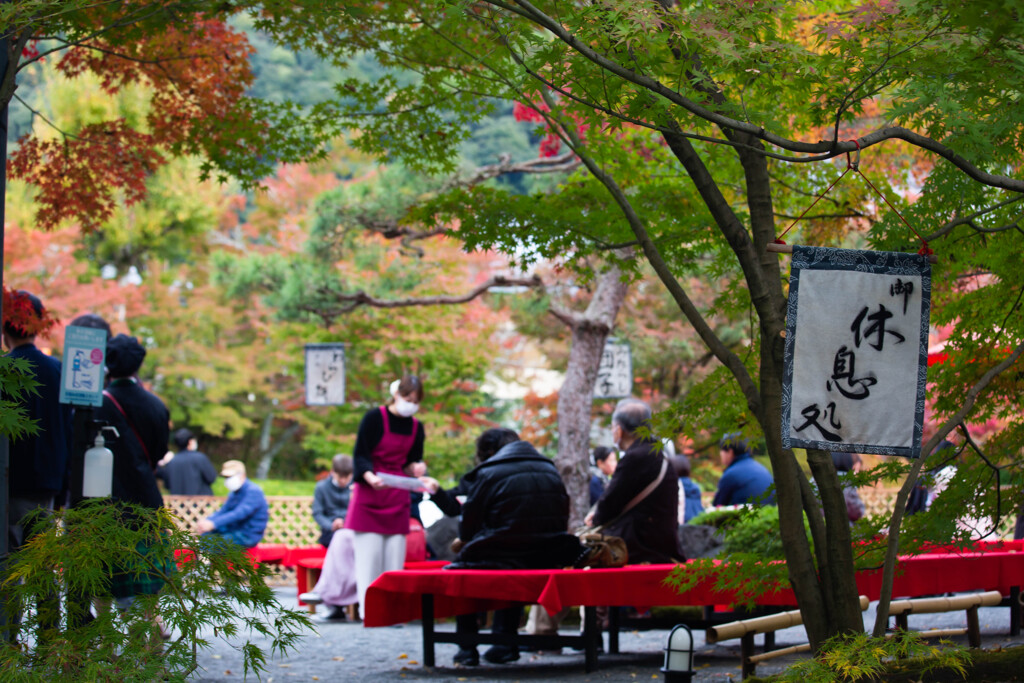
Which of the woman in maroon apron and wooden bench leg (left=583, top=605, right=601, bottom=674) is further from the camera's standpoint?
the woman in maroon apron

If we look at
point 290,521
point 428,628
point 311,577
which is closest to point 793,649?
point 428,628

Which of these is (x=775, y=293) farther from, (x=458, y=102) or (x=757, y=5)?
(x=458, y=102)

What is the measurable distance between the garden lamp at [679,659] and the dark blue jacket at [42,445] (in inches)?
121

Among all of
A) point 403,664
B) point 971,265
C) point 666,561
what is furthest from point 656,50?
point 403,664

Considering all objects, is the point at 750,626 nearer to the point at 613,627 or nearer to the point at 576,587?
the point at 576,587

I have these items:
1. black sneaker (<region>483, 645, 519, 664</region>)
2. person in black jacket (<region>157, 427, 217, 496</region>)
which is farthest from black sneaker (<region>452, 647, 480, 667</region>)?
person in black jacket (<region>157, 427, 217, 496</region>)

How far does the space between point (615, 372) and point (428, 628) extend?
242 inches

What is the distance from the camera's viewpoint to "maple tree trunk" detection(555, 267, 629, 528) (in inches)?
397

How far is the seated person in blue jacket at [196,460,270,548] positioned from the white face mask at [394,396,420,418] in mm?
3626

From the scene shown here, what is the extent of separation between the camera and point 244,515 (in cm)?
1009

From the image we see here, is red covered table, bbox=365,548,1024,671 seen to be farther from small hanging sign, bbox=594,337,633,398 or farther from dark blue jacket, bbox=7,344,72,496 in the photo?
small hanging sign, bbox=594,337,633,398

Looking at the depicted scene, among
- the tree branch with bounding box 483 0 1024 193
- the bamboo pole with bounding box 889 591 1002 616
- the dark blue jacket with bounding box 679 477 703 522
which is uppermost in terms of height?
the tree branch with bounding box 483 0 1024 193

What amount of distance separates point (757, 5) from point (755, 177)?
100 cm

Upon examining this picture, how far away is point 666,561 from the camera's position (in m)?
6.27
